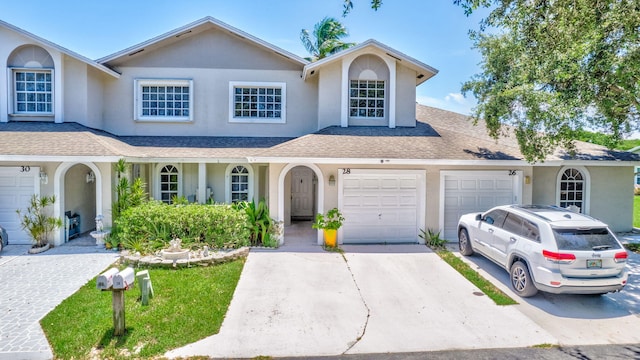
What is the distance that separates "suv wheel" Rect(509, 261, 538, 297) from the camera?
680 cm

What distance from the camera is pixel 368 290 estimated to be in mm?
7324

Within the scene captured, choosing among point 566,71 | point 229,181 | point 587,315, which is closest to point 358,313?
point 587,315

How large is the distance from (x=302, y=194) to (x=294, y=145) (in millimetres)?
4764

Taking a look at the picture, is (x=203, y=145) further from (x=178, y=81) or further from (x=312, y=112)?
(x=312, y=112)

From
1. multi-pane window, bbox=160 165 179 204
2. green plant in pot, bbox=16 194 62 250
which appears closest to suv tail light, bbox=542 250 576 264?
multi-pane window, bbox=160 165 179 204

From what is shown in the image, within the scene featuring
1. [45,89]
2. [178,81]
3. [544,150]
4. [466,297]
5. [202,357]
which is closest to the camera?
[202,357]

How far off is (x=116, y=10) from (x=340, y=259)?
12759 mm

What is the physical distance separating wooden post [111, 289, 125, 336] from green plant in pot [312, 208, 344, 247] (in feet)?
19.7

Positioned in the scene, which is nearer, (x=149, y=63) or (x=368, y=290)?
(x=368, y=290)

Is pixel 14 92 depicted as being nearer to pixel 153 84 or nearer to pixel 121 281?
pixel 153 84

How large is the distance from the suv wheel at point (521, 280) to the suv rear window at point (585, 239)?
94 cm

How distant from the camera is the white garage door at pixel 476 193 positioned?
11.2m

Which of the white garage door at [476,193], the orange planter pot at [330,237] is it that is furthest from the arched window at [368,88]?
the orange planter pot at [330,237]

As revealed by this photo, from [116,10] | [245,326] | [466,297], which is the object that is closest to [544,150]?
[466,297]
